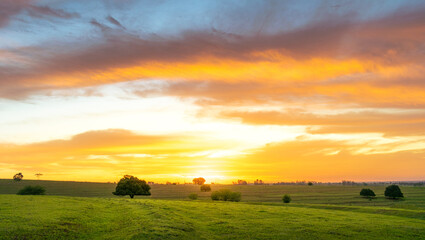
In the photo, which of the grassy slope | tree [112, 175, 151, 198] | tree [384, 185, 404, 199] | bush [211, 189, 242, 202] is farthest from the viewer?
tree [384, 185, 404, 199]

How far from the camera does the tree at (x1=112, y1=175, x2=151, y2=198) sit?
8438 centimetres

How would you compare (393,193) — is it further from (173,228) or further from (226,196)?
(173,228)

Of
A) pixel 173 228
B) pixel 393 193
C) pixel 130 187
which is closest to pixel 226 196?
pixel 130 187

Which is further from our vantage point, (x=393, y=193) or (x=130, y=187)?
(x=393, y=193)

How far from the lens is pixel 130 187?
85.1 m

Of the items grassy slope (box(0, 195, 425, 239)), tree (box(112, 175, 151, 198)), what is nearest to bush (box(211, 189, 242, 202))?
tree (box(112, 175, 151, 198))

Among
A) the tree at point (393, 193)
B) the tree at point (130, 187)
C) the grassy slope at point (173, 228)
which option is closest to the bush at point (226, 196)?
the tree at point (130, 187)

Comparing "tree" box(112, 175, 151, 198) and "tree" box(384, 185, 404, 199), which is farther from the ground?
"tree" box(112, 175, 151, 198)

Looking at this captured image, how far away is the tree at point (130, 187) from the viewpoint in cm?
8438

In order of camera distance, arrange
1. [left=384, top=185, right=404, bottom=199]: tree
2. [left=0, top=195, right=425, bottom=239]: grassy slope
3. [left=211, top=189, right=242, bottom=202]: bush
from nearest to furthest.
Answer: [left=0, top=195, right=425, bottom=239]: grassy slope
[left=211, top=189, right=242, bottom=202]: bush
[left=384, top=185, right=404, bottom=199]: tree

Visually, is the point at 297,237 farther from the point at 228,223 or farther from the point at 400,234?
the point at 400,234

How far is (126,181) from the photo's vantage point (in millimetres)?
86062

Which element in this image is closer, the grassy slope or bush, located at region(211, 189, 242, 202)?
the grassy slope

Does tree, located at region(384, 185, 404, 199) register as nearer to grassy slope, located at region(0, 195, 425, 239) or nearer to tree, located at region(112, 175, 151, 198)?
tree, located at region(112, 175, 151, 198)
